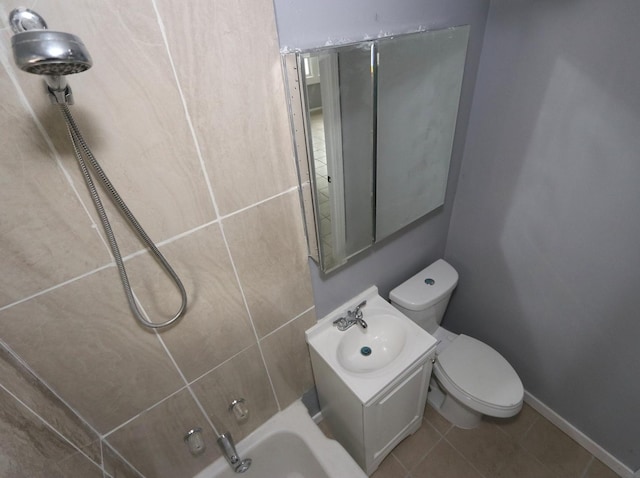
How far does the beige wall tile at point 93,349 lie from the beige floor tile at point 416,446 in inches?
47.7

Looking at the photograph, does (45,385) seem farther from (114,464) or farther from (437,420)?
(437,420)

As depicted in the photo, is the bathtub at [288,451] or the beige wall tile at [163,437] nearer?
the beige wall tile at [163,437]

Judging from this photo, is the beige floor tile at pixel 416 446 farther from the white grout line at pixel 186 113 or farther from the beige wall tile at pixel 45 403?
the white grout line at pixel 186 113

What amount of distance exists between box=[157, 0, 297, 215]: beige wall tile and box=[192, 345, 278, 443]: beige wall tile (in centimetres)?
58

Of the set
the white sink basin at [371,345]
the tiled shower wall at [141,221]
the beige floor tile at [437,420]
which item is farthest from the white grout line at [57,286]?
the beige floor tile at [437,420]

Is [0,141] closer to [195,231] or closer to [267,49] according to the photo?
[195,231]

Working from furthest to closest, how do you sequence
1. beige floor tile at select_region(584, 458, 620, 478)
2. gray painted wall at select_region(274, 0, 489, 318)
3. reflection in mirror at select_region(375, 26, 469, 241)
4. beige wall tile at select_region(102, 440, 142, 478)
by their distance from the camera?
beige floor tile at select_region(584, 458, 620, 478) < reflection in mirror at select_region(375, 26, 469, 241) < beige wall tile at select_region(102, 440, 142, 478) < gray painted wall at select_region(274, 0, 489, 318)

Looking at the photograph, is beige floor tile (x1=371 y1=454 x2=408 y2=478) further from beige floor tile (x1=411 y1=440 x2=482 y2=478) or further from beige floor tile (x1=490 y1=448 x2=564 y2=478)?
beige floor tile (x1=490 y1=448 x2=564 y2=478)

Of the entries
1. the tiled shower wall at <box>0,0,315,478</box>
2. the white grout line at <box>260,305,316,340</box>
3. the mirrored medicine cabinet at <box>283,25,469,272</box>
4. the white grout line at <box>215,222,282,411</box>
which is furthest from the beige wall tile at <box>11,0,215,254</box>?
the white grout line at <box>260,305,316,340</box>

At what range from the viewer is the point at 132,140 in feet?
2.02

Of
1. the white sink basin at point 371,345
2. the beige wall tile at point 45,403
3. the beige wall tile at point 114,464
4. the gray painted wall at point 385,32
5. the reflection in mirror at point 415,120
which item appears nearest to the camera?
the beige wall tile at point 45,403

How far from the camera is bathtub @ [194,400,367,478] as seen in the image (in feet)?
3.81

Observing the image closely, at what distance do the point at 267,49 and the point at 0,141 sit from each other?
538mm

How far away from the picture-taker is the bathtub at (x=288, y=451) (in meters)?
1.16
